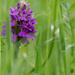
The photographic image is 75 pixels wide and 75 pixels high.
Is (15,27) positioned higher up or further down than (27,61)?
higher up

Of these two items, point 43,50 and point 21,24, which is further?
point 43,50

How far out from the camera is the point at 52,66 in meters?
1.33

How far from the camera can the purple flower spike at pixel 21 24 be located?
112cm

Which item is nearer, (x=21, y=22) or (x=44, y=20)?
(x=21, y=22)

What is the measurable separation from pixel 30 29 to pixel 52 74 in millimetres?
309

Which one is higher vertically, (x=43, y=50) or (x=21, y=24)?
(x=21, y=24)

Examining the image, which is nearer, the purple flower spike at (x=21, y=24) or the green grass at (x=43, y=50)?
the green grass at (x=43, y=50)

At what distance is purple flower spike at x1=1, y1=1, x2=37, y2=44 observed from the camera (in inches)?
43.9

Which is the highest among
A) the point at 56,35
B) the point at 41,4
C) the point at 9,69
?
the point at 41,4

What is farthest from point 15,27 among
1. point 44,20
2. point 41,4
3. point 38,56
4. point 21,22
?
point 41,4

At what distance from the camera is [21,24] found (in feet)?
3.80

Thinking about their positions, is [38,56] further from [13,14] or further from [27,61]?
[27,61]

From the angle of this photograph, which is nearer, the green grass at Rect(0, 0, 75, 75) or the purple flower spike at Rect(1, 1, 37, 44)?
the green grass at Rect(0, 0, 75, 75)

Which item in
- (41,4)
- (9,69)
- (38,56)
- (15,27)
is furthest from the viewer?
(41,4)
